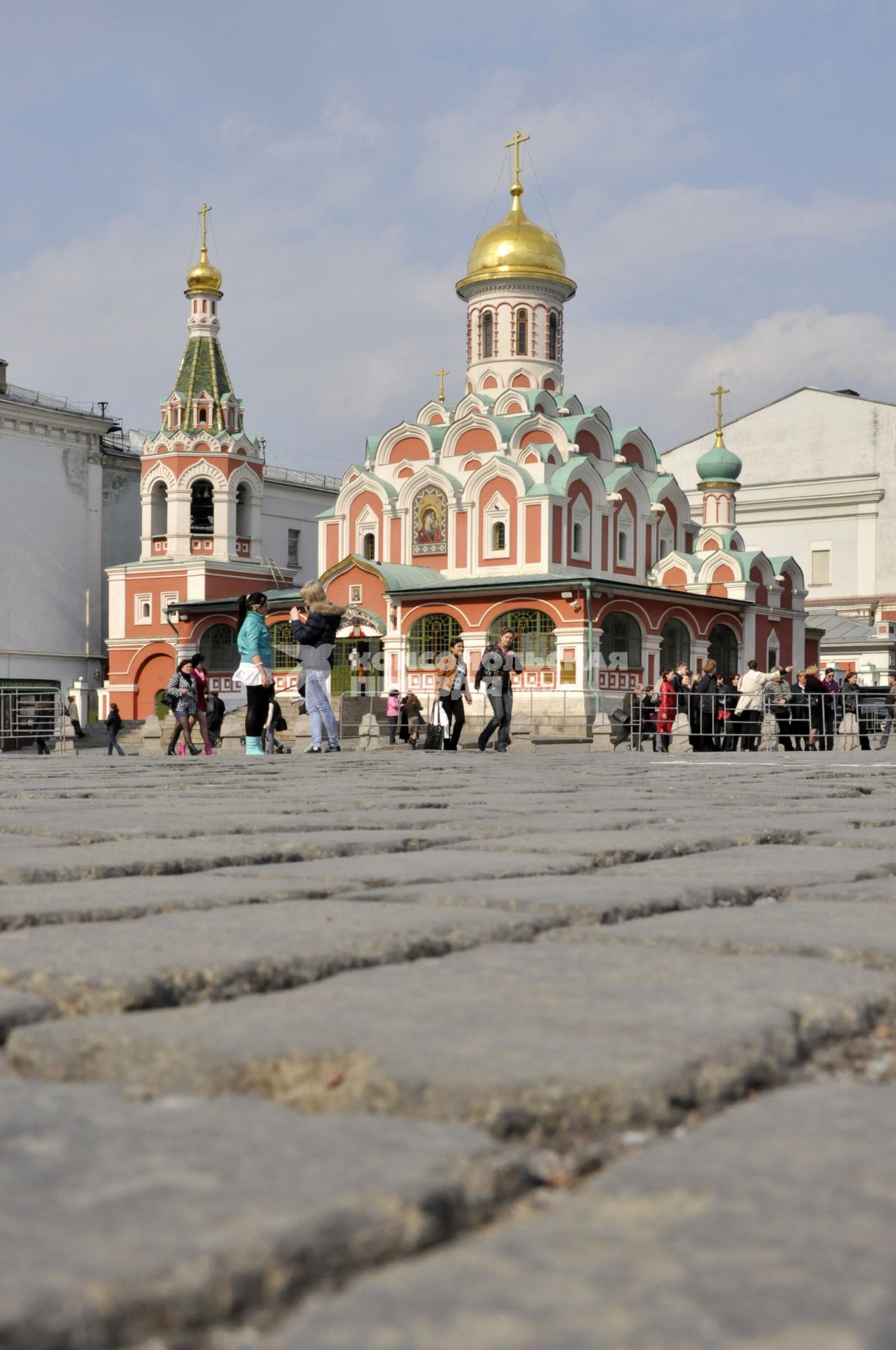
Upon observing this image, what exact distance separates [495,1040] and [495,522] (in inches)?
1520

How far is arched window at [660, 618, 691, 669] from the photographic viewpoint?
40.0 metres

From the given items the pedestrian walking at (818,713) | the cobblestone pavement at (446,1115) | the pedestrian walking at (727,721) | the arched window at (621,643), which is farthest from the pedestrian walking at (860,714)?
the cobblestone pavement at (446,1115)

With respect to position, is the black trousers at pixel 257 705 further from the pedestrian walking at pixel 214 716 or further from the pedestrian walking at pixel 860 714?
the pedestrian walking at pixel 214 716

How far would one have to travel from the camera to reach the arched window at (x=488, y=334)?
149 ft

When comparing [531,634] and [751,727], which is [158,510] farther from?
[751,727]

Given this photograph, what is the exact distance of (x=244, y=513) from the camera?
47.0 m

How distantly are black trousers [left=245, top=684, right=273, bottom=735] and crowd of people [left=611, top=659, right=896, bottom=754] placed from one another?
7427 millimetres

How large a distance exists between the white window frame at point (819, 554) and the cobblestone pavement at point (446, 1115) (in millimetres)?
55382

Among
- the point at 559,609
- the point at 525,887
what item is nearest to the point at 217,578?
the point at 559,609

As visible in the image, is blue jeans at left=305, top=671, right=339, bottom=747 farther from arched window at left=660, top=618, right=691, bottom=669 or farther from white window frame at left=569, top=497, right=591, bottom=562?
white window frame at left=569, top=497, right=591, bottom=562

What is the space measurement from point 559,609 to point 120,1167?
1414 inches

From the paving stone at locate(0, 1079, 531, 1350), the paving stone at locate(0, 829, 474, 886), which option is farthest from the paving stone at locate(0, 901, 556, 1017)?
the paving stone at locate(0, 829, 474, 886)

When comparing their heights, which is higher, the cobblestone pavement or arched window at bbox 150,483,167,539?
arched window at bbox 150,483,167,539

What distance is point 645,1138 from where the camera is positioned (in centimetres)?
146
